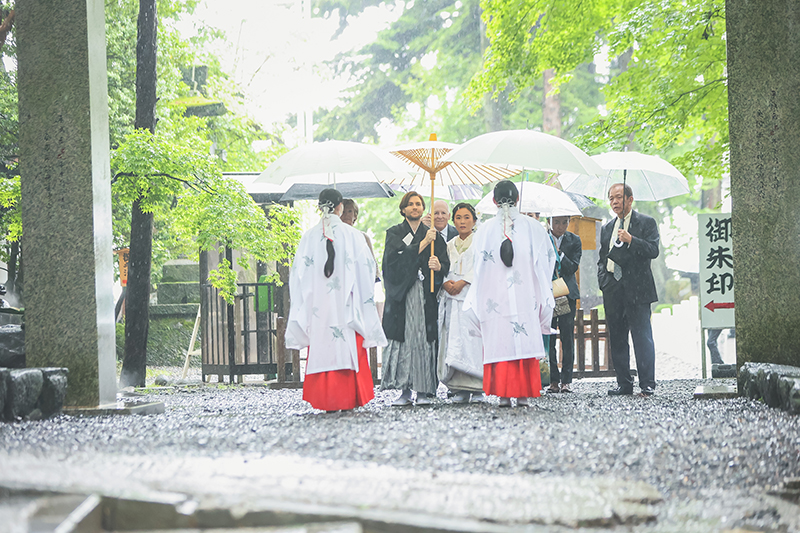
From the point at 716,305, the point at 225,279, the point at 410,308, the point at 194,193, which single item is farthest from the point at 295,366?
the point at 716,305

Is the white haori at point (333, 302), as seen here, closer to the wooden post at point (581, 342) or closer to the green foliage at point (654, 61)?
the green foliage at point (654, 61)

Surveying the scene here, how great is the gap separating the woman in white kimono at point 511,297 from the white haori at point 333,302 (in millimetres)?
859

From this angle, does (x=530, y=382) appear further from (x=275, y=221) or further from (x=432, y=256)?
(x=275, y=221)

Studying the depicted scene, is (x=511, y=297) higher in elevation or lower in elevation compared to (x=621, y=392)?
higher

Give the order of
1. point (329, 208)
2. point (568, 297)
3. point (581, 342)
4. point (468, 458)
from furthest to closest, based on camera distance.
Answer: point (581, 342)
point (568, 297)
point (329, 208)
point (468, 458)

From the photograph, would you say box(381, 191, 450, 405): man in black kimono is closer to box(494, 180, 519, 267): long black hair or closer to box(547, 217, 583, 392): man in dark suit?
box(494, 180, 519, 267): long black hair

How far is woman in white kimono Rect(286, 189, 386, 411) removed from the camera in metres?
5.84

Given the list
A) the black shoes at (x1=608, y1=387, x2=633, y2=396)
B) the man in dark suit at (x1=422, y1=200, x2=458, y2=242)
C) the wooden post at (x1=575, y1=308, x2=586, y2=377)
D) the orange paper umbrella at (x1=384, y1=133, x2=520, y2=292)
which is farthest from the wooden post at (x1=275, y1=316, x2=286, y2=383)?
the black shoes at (x1=608, y1=387, x2=633, y2=396)

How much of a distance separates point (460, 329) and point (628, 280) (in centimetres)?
162

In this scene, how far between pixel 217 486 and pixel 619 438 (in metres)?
2.40

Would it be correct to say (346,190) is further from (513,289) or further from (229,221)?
(513,289)

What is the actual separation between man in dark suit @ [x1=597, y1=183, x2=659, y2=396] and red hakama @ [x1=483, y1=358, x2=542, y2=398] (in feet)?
4.05

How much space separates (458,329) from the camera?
6398mm

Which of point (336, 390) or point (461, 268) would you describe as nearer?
point (336, 390)
